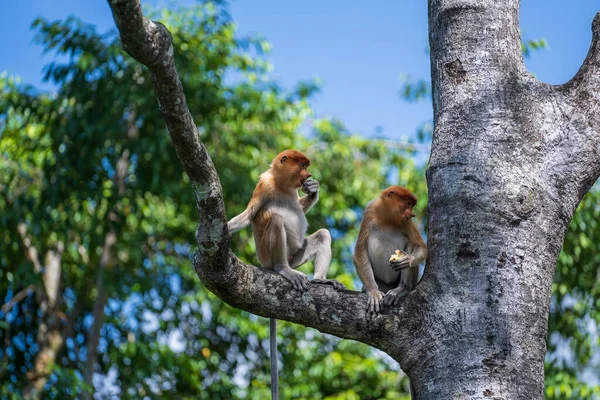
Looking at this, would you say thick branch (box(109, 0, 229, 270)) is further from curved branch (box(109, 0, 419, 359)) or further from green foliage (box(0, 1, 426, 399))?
green foliage (box(0, 1, 426, 399))

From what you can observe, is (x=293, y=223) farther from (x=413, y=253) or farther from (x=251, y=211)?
(x=413, y=253)

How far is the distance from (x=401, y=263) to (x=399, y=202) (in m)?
0.74

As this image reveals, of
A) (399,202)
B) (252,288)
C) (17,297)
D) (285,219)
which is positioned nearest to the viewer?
(252,288)

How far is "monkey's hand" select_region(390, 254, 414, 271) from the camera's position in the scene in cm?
329

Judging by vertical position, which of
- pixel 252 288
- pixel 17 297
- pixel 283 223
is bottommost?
pixel 252 288

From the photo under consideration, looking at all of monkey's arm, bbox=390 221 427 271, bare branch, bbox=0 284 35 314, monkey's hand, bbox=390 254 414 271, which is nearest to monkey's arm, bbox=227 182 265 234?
monkey's arm, bbox=390 221 427 271

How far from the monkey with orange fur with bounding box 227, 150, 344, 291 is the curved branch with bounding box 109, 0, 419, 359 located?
116 cm

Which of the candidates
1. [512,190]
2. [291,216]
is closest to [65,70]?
[291,216]

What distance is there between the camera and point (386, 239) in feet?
13.5

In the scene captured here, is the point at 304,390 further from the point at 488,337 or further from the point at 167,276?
the point at 488,337

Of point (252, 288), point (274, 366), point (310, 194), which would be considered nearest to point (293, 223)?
point (310, 194)

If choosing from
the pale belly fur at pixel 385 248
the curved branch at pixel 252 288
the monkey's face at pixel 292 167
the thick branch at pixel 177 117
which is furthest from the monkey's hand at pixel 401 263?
the monkey's face at pixel 292 167

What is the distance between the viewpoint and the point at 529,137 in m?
2.73

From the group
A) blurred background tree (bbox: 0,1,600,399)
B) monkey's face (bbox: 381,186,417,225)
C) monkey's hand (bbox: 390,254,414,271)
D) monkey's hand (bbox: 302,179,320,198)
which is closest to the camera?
monkey's hand (bbox: 390,254,414,271)
